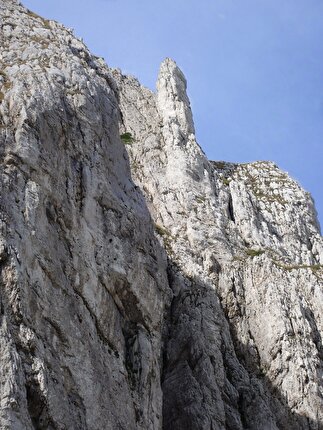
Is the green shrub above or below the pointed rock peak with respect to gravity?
below

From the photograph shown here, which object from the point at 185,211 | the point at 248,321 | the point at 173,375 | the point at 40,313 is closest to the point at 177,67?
the point at 185,211

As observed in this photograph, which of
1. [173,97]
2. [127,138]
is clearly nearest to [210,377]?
[127,138]

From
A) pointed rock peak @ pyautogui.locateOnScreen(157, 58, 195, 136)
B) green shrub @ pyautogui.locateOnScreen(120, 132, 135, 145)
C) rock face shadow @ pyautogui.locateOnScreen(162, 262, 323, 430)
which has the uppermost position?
pointed rock peak @ pyautogui.locateOnScreen(157, 58, 195, 136)

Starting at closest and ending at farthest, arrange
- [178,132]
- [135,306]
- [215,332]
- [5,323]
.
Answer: [5,323], [135,306], [215,332], [178,132]

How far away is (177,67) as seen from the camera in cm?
8981

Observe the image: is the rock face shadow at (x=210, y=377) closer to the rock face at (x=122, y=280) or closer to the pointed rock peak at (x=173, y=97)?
the rock face at (x=122, y=280)

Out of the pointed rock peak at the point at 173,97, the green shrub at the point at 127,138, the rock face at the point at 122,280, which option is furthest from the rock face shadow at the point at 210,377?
the pointed rock peak at the point at 173,97

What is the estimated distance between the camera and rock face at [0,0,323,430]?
95.9 feet

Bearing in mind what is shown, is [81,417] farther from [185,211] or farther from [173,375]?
[185,211]

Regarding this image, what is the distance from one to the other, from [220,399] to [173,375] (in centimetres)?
323

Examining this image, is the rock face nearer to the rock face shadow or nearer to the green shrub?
the rock face shadow

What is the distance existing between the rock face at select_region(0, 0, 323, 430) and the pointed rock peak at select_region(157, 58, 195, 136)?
5507 millimetres

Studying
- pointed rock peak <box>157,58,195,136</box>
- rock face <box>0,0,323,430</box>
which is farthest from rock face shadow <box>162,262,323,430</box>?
pointed rock peak <box>157,58,195,136</box>

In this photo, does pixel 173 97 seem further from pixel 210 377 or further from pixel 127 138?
pixel 210 377
